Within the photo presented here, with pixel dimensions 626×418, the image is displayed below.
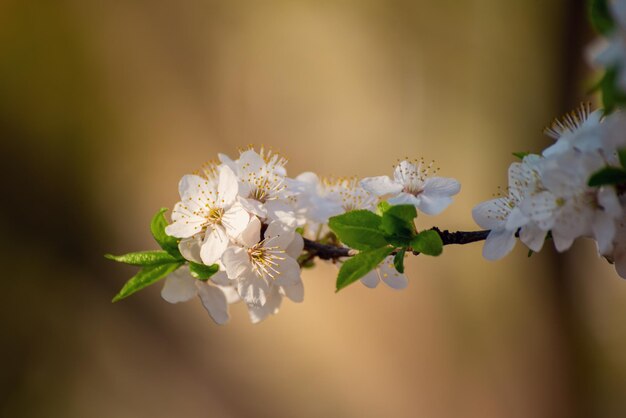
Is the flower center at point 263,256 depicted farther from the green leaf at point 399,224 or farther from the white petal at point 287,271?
the green leaf at point 399,224

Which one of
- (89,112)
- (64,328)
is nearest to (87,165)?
(89,112)

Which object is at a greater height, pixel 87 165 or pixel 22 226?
pixel 87 165

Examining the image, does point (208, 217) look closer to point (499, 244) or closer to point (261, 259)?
point (261, 259)

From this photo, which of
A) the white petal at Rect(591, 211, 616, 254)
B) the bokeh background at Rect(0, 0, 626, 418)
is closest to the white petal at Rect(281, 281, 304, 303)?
the white petal at Rect(591, 211, 616, 254)

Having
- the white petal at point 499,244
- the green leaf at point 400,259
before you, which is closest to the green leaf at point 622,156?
the white petal at point 499,244

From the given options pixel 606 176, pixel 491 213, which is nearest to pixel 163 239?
pixel 491 213

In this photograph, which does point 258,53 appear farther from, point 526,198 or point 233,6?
point 526,198

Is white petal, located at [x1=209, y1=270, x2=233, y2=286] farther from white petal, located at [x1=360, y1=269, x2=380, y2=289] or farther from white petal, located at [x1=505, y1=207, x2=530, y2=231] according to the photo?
white petal, located at [x1=505, y1=207, x2=530, y2=231]
